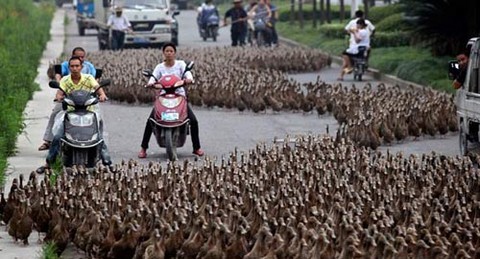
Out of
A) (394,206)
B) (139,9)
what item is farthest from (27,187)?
(139,9)

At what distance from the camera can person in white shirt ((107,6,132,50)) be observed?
41.5 meters

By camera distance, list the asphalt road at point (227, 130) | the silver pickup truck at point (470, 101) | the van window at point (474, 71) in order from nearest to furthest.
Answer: the silver pickup truck at point (470, 101)
the van window at point (474, 71)
the asphalt road at point (227, 130)

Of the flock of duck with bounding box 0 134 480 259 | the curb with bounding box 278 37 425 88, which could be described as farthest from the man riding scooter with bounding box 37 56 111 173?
the curb with bounding box 278 37 425 88

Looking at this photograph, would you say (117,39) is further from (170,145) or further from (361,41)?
(170,145)

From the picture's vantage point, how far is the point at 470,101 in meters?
16.5

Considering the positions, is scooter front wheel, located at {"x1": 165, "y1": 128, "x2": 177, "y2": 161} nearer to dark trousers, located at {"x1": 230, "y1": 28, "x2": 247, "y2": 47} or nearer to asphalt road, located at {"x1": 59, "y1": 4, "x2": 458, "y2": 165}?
asphalt road, located at {"x1": 59, "y1": 4, "x2": 458, "y2": 165}

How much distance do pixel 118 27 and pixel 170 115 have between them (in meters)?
24.3

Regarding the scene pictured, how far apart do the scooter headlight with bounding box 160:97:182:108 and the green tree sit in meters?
13.5

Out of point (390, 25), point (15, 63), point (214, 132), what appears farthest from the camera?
point (390, 25)

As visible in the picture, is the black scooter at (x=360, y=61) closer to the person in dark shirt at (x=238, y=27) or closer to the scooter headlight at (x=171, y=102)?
the person in dark shirt at (x=238, y=27)

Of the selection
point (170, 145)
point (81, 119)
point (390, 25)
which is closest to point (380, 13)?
point (390, 25)

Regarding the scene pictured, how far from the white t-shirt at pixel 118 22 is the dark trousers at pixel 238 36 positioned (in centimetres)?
347

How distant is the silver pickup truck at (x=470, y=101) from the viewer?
1639 cm

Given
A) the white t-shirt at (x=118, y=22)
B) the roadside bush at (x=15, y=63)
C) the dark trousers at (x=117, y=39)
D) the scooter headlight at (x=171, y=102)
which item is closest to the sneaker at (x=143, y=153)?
the scooter headlight at (x=171, y=102)
